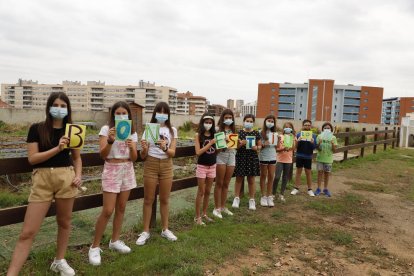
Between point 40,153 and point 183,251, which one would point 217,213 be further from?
point 40,153

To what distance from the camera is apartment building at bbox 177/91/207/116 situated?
15212 cm

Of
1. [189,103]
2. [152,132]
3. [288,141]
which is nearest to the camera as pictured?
[152,132]

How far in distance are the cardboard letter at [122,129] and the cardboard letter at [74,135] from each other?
0.41m

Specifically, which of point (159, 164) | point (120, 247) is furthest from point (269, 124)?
point (120, 247)

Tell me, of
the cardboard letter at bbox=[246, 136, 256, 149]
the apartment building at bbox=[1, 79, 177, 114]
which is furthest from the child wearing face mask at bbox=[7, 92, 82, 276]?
the apartment building at bbox=[1, 79, 177, 114]

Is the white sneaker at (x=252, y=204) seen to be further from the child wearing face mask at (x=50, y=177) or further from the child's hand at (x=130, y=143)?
the child wearing face mask at (x=50, y=177)

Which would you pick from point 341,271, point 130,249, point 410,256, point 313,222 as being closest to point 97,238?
point 130,249

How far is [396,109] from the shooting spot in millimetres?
A: 157500

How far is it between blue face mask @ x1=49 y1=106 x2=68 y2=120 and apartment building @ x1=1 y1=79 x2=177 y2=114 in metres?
125

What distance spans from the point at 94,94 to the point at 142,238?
447 feet

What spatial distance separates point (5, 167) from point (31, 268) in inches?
40.5

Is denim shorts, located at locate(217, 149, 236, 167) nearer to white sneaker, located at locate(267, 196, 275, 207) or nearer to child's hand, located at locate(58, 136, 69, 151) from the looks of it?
white sneaker, located at locate(267, 196, 275, 207)

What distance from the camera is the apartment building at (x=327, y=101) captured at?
317 feet

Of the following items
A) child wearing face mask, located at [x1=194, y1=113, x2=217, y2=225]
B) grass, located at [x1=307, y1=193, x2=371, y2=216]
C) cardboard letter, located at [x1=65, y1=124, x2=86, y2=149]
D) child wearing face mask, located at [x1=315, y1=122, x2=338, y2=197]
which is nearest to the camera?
cardboard letter, located at [x1=65, y1=124, x2=86, y2=149]
